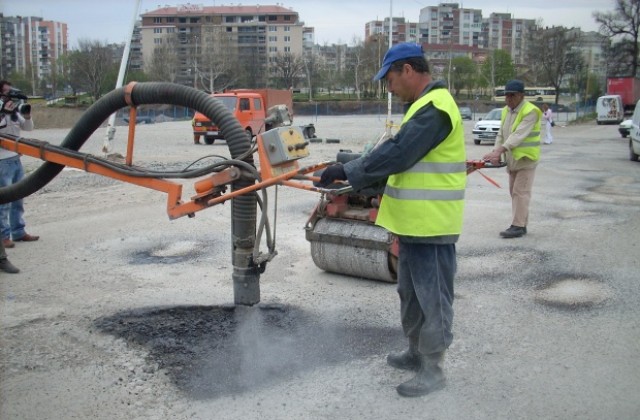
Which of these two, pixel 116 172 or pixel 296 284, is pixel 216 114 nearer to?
pixel 116 172

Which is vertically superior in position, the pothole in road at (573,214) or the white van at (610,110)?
the white van at (610,110)

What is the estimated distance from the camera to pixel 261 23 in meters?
120

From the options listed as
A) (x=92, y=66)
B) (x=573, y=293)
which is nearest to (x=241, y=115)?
(x=573, y=293)

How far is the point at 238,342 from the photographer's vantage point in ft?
16.0

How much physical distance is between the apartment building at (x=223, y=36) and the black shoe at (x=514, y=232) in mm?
Result: 81476

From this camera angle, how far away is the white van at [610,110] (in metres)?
48.9

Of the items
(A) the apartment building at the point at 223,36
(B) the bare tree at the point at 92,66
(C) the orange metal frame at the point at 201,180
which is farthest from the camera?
(A) the apartment building at the point at 223,36

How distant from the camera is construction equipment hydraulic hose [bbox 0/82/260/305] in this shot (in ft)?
14.6

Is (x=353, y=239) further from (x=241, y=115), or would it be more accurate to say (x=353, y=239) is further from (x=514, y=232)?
(x=241, y=115)

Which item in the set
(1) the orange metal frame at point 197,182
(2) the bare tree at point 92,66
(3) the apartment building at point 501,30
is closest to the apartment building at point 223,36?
→ (2) the bare tree at point 92,66

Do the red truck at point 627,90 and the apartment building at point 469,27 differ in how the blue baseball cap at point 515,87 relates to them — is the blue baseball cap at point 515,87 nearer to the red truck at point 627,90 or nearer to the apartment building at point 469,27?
the red truck at point 627,90

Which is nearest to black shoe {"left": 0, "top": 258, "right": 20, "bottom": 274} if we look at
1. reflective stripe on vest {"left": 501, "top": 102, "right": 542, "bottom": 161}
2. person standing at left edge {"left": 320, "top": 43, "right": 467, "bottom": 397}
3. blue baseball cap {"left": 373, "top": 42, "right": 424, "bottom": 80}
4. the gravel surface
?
the gravel surface

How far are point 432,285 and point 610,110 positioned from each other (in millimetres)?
50229

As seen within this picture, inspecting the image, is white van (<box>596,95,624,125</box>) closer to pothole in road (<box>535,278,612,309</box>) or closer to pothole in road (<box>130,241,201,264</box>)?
pothole in road (<box>535,278,612,309</box>)
